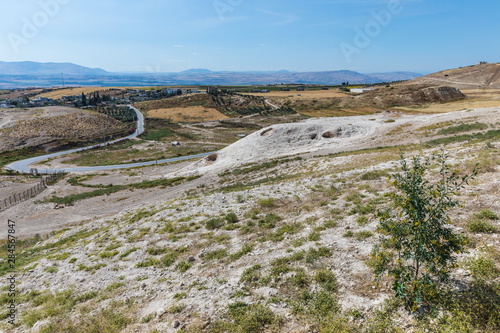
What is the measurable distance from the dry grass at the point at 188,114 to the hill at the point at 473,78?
416ft

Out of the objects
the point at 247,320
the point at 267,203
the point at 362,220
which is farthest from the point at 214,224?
the point at 247,320

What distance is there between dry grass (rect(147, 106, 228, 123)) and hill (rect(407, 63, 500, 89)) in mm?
126695

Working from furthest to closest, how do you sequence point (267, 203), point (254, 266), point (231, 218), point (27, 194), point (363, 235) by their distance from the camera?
point (27, 194), point (267, 203), point (231, 218), point (363, 235), point (254, 266)

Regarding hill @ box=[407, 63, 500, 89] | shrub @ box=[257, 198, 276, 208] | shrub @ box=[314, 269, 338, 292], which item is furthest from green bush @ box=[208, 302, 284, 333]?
hill @ box=[407, 63, 500, 89]

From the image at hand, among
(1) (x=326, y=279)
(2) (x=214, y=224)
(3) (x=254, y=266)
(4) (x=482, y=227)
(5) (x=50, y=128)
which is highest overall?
(4) (x=482, y=227)

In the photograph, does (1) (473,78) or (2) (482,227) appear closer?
(2) (482,227)

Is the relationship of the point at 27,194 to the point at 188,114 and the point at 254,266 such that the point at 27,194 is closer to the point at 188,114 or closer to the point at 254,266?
the point at 254,266

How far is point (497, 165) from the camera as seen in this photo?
17.6 meters

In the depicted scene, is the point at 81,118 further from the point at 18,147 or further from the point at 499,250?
the point at 499,250

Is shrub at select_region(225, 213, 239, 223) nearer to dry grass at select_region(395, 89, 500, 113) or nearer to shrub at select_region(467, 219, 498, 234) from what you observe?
shrub at select_region(467, 219, 498, 234)

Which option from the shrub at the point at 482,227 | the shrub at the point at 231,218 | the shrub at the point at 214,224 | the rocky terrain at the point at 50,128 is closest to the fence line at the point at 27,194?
the shrub at the point at 214,224

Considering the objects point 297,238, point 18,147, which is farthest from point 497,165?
point 18,147

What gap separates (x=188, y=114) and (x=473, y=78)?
550 ft

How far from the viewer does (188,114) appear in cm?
17475
